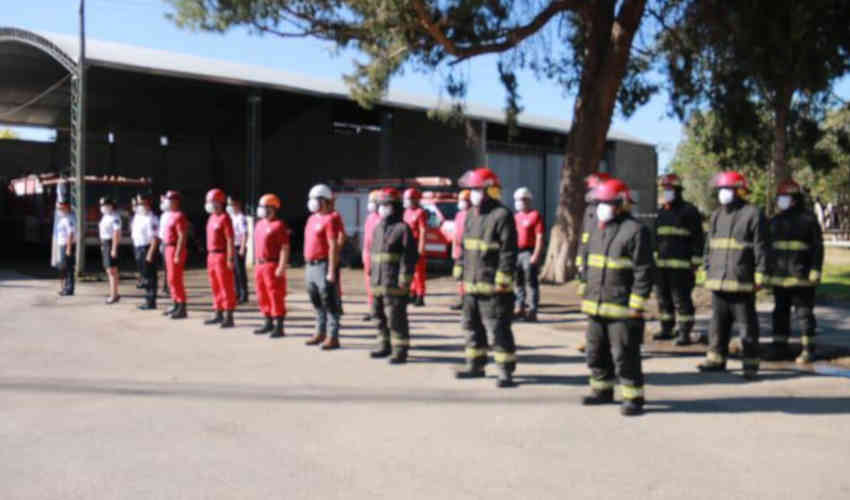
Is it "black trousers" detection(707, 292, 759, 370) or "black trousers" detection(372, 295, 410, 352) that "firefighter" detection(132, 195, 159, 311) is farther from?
"black trousers" detection(707, 292, 759, 370)

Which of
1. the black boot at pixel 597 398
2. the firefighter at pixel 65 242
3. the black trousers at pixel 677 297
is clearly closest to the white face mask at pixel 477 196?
the black boot at pixel 597 398

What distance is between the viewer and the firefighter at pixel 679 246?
9.30m

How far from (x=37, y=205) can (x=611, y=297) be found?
24367 mm

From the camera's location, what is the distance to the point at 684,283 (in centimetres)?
931

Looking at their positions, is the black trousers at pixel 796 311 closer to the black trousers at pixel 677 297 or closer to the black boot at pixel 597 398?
the black trousers at pixel 677 297

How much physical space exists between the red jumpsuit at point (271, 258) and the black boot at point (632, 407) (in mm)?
4854

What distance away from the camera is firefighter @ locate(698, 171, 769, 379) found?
7551 millimetres

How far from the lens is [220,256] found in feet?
34.4

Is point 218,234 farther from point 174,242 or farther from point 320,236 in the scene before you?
point 320,236

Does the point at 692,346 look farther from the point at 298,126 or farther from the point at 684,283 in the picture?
the point at 298,126

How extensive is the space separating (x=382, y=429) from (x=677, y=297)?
196 inches

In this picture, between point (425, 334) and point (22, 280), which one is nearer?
point (425, 334)

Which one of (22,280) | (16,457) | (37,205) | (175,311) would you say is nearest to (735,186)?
(16,457)

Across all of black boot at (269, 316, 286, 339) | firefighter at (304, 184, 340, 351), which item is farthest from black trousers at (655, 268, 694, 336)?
black boot at (269, 316, 286, 339)
